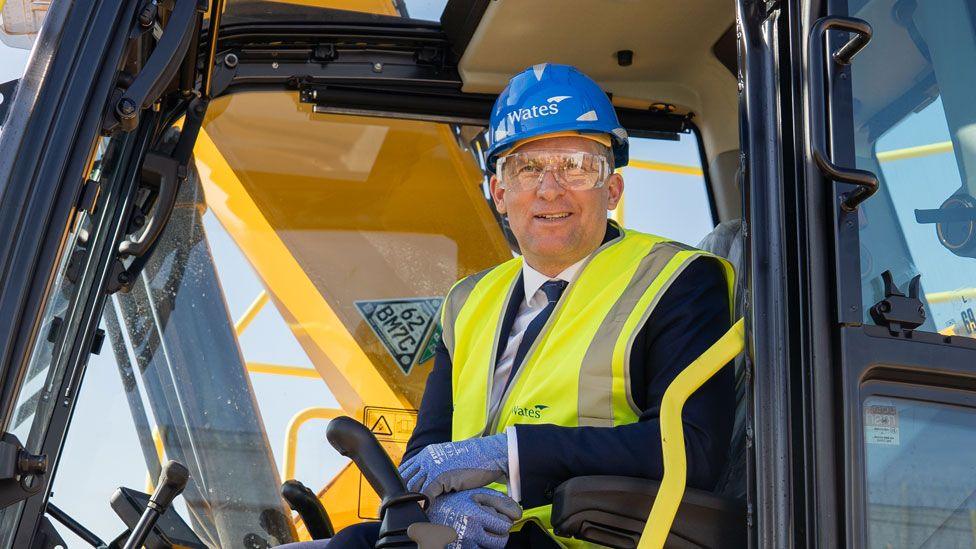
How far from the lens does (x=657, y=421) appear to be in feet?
7.84

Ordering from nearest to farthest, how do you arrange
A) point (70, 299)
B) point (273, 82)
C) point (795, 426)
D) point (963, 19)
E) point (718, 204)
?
point (795, 426) → point (963, 19) → point (70, 299) → point (273, 82) → point (718, 204)

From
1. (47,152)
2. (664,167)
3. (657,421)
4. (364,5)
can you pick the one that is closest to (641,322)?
(657,421)

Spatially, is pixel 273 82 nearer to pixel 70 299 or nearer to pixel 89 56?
pixel 70 299

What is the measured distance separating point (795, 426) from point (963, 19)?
878 mm

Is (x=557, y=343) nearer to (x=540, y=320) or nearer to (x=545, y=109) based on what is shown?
(x=540, y=320)

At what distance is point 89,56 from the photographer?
2.08 meters

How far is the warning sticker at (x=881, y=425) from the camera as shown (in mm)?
1998

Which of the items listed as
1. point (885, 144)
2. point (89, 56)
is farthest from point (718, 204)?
point (89, 56)

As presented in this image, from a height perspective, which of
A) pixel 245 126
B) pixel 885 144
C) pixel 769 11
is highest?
pixel 245 126

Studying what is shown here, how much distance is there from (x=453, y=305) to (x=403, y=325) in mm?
640

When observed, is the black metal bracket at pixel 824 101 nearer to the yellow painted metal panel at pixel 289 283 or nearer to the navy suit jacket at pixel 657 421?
the navy suit jacket at pixel 657 421

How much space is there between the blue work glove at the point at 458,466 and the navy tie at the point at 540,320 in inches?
13.5

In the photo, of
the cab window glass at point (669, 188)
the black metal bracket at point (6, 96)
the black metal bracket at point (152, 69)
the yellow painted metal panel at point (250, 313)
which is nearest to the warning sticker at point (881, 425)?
the black metal bracket at point (152, 69)

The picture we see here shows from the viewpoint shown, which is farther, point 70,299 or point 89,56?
point 70,299
